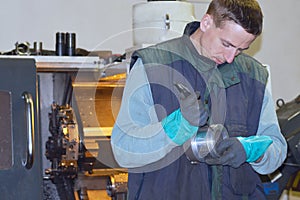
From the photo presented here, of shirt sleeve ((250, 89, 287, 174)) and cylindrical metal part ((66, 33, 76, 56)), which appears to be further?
cylindrical metal part ((66, 33, 76, 56))

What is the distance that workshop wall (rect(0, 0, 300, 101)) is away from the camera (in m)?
2.55

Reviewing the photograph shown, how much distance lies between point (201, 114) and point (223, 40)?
267 millimetres

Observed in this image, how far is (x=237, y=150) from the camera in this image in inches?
55.9

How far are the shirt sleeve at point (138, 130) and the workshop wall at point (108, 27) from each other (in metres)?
1.24

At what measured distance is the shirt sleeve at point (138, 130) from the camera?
1374mm

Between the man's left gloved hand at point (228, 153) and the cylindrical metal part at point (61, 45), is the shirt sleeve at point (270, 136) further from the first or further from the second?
the cylindrical metal part at point (61, 45)

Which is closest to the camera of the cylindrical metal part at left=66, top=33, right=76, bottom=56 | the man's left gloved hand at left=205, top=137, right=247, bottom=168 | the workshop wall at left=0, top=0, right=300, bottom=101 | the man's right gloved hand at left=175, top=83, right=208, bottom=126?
the man's right gloved hand at left=175, top=83, right=208, bottom=126

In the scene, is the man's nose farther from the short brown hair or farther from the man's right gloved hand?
the man's right gloved hand

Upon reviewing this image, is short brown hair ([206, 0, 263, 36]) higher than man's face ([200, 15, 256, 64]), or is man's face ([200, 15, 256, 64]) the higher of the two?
short brown hair ([206, 0, 263, 36])

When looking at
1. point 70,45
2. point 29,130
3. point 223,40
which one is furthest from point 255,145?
point 70,45

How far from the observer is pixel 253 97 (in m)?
1.59

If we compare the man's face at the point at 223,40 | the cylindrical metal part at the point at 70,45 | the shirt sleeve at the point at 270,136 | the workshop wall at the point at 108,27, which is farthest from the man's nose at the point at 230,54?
the workshop wall at the point at 108,27

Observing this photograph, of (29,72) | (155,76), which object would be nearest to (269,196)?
(155,76)

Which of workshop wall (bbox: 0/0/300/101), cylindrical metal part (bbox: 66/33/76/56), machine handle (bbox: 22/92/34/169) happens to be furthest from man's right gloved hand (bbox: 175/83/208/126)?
workshop wall (bbox: 0/0/300/101)
